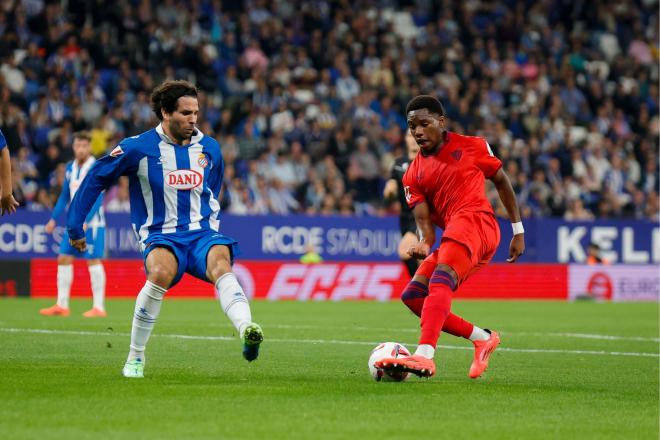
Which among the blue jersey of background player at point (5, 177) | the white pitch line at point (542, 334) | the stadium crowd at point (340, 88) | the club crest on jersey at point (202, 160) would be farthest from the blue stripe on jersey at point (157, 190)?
the stadium crowd at point (340, 88)

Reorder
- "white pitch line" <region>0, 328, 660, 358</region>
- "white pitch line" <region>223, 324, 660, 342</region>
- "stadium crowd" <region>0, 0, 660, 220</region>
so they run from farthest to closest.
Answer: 1. "stadium crowd" <region>0, 0, 660, 220</region>
2. "white pitch line" <region>223, 324, 660, 342</region>
3. "white pitch line" <region>0, 328, 660, 358</region>

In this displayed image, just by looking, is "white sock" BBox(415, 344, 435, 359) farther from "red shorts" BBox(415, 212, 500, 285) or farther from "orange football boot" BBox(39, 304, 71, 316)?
"orange football boot" BBox(39, 304, 71, 316)

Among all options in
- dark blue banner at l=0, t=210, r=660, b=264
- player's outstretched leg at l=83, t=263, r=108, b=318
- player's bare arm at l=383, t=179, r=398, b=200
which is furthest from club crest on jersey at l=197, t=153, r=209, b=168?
dark blue banner at l=0, t=210, r=660, b=264

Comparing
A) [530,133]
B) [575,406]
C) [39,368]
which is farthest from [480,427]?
[530,133]

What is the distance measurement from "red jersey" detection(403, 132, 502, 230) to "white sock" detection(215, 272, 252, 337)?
4.92ft

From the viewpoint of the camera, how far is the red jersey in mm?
9000

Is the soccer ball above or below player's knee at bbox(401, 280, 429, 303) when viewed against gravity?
below

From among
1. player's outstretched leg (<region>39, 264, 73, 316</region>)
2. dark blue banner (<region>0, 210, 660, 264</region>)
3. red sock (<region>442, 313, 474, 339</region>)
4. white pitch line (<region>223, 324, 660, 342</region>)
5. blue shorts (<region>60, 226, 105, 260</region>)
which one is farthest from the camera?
dark blue banner (<region>0, 210, 660, 264</region>)

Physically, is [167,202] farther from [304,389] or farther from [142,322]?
[304,389]

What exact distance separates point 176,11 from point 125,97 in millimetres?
3385

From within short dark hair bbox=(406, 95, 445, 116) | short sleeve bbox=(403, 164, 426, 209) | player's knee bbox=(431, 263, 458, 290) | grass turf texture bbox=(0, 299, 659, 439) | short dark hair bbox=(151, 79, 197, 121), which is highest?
short dark hair bbox=(151, 79, 197, 121)

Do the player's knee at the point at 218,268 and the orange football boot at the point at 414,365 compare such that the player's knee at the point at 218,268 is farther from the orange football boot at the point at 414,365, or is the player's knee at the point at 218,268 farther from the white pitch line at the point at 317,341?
the white pitch line at the point at 317,341

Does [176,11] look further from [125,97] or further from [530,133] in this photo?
[530,133]

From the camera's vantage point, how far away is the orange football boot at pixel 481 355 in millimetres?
9047
